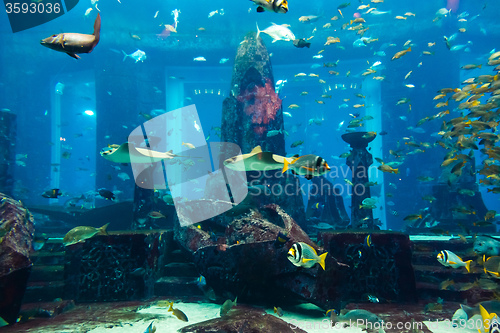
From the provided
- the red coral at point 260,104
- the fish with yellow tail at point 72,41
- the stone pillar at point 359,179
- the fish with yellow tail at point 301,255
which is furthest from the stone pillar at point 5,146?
the stone pillar at point 359,179

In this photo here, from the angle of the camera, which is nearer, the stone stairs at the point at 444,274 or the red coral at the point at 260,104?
the stone stairs at the point at 444,274

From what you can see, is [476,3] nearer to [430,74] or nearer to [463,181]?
[430,74]

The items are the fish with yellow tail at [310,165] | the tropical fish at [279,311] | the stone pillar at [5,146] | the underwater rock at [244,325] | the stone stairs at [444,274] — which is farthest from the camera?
the stone pillar at [5,146]

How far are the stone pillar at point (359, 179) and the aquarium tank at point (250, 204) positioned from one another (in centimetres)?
5

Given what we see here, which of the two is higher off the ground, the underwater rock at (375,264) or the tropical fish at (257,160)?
the tropical fish at (257,160)

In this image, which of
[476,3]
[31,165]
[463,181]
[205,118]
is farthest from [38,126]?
[476,3]

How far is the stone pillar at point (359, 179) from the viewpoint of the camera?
9383 mm

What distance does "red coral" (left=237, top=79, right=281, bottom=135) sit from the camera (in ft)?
34.0

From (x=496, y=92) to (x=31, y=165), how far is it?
102 ft

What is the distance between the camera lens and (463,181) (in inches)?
517

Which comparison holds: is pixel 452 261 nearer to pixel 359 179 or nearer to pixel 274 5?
pixel 274 5

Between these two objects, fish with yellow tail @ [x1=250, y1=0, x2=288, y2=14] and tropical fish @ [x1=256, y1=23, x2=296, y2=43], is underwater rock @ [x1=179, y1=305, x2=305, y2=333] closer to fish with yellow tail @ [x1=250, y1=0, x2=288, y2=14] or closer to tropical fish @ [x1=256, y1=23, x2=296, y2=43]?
fish with yellow tail @ [x1=250, y1=0, x2=288, y2=14]

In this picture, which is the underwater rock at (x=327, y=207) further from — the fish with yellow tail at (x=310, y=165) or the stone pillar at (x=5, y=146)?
the stone pillar at (x=5, y=146)

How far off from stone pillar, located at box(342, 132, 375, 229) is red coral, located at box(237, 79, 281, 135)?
2.96 m
